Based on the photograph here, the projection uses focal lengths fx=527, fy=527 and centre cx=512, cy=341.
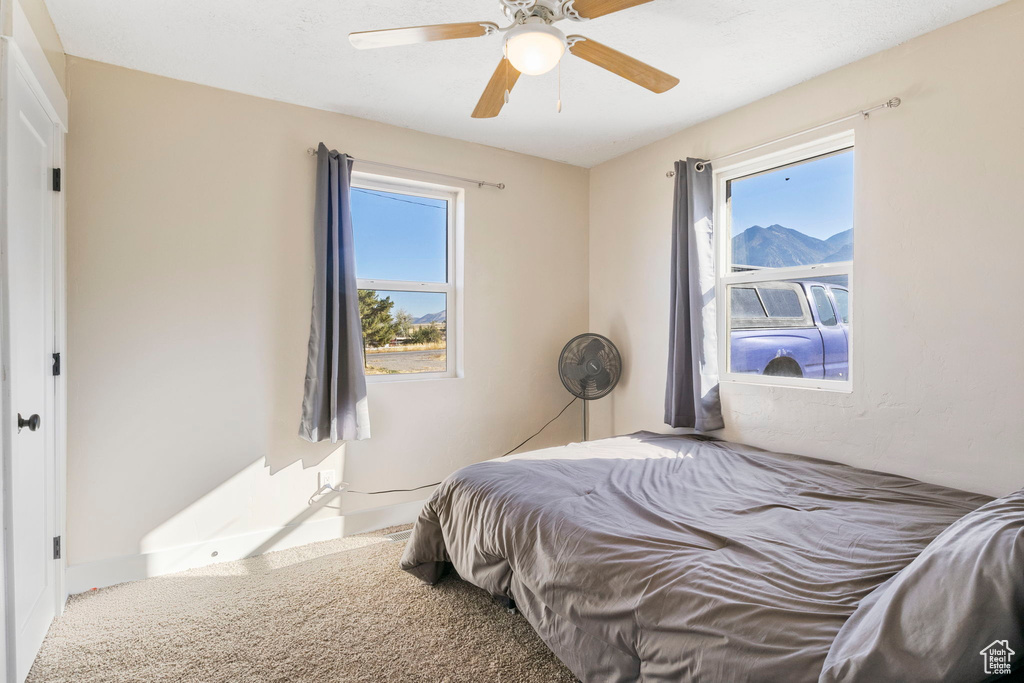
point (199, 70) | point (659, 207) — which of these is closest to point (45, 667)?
point (199, 70)

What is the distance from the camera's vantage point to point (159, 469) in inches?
101

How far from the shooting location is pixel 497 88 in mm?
1915

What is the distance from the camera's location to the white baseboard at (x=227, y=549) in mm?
2428

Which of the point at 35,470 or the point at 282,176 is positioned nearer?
the point at 35,470

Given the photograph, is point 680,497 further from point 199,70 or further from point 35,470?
point 199,70

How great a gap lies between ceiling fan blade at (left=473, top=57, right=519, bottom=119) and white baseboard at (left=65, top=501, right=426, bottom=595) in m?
2.32

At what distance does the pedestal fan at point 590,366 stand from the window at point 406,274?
2.55ft

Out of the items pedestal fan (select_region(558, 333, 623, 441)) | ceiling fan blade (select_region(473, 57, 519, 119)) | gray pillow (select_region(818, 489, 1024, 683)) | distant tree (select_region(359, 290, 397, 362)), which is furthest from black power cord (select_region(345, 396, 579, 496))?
gray pillow (select_region(818, 489, 1024, 683))

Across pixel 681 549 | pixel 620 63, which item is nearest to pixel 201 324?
pixel 620 63

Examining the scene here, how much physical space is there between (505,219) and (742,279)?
156cm

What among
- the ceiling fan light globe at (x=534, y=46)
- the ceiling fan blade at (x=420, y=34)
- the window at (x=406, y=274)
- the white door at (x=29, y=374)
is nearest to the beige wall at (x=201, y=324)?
the window at (x=406, y=274)

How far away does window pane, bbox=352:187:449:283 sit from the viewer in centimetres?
323

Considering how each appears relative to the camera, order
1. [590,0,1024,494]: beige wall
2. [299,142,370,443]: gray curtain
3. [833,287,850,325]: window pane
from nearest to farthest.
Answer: [590,0,1024,494]: beige wall < [833,287,850,325]: window pane < [299,142,370,443]: gray curtain

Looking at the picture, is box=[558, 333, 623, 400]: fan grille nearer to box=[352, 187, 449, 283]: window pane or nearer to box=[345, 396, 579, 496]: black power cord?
box=[345, 396, 579, 496]: black power cord
